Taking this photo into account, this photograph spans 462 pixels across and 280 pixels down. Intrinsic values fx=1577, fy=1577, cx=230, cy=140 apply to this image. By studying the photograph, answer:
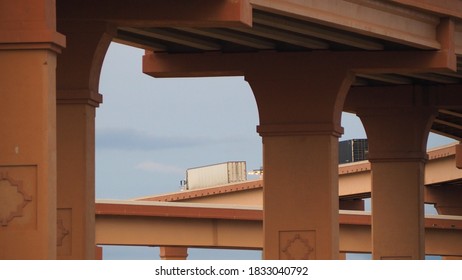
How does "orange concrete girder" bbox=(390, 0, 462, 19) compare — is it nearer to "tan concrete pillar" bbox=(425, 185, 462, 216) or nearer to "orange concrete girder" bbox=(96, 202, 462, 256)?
"orange concrete girder" bbox=(96, 202, 462, 256)

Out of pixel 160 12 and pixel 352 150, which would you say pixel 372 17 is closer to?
pixel 160 12

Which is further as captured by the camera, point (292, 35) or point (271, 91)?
point (271, 91)

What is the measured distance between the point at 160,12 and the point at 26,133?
724cm

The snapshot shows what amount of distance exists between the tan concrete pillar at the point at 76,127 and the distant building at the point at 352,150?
5800 centimetres

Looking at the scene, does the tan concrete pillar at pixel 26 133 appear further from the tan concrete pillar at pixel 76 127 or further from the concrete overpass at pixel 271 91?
the tan concrete pillar at pixel 76 127

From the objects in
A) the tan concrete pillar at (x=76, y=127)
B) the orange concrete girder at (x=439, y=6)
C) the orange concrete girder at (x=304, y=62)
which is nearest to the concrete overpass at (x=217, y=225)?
the orange concrete girder at (x=304, y=62)

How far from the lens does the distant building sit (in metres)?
87.1

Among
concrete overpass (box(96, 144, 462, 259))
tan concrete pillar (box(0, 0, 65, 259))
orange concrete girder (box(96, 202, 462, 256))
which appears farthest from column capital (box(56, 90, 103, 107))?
orange concrete girder (box(96, 202, 462, 256))

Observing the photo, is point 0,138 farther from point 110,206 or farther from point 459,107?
point 110,206

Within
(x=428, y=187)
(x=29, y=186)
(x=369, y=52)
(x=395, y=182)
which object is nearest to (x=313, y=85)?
(x=369, y=52)

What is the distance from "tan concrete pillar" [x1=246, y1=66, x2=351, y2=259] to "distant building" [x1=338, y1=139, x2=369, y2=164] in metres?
49.4

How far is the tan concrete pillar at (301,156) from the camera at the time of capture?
37.1 m

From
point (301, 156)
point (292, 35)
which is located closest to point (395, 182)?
point (301, 156)

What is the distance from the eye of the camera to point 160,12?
96.5 ft
